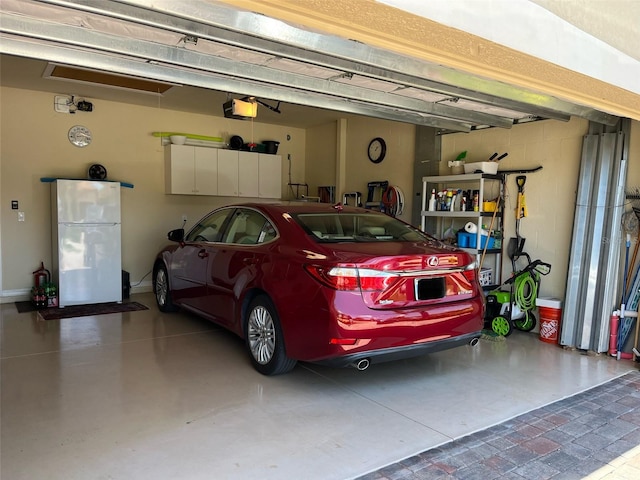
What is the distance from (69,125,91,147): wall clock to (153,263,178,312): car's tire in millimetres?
2306

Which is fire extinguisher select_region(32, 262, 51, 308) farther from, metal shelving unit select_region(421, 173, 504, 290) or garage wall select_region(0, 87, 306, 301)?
metal shelving unit select_region(421, 173, 504, 290)

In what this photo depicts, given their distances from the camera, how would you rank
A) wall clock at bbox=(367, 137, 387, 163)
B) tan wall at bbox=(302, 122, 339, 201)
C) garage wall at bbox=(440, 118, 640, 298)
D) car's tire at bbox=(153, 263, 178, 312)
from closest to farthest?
garage wall at bbox=(440, 118, 640, 298) < car's tire at bbox=(153, 263, 178, 312) < wall clock at bbox=(367, 137, 387, 163) < tan wall at bbox=(302, 122, 339, 201)

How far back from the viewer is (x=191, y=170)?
22.5 ft

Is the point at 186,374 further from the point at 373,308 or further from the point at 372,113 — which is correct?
the point at 372,113

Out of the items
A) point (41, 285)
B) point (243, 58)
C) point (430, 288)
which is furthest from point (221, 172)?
point (430, 288)

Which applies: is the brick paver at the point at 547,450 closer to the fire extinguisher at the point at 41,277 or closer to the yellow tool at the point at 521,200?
the yellow tool at the point at 521,200

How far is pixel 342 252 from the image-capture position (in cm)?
294

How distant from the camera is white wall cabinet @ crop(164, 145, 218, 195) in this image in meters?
6.75

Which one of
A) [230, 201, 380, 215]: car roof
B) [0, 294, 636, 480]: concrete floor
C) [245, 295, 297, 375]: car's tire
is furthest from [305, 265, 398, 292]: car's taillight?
[230, 201, 380, 215]: car roof

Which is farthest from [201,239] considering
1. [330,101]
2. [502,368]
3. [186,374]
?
[502,368]

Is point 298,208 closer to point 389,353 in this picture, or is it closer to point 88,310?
point 389,353

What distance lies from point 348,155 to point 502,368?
14.6 ft

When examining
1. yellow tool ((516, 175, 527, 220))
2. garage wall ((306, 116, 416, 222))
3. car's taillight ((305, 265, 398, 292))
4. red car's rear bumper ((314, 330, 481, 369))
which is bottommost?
red car's rear bumper ((314, 330, 481, 369))

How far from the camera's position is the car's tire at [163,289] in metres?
5.24
